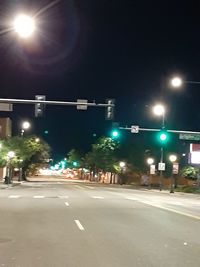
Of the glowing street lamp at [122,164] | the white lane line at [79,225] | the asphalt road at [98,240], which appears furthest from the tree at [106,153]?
the white lane line at [79,225]

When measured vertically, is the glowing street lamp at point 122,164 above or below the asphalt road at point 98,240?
above

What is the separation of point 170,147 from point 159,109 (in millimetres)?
39995

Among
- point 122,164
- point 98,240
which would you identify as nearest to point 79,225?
point 98,240

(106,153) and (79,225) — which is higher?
(106,153)

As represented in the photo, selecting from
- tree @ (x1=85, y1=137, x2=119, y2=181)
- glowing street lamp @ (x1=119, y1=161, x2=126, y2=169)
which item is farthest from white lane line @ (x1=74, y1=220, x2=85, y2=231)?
tree @ (x1=85, y1=137, x2=119, y2=181)

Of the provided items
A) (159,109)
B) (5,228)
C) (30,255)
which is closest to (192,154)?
(159,109)

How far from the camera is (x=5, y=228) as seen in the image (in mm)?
17234

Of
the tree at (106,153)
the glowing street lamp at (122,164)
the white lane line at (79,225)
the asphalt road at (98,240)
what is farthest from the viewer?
the tree at (106,153)

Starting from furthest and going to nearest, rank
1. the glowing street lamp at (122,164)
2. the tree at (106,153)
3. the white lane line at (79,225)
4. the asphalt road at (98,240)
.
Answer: the tree at (106,153)
the glowing street lamp at (122,164)
the white lane line at (79,225)
the asphalt road at (98,240)

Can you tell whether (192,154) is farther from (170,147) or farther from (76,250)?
(76,250)

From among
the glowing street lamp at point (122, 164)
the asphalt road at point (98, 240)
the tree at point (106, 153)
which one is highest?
the tree at point (106, 153)

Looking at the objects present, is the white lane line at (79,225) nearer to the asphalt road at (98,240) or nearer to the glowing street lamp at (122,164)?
the asphalt road at (98,240)

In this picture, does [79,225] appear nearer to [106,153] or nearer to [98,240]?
[98,240]

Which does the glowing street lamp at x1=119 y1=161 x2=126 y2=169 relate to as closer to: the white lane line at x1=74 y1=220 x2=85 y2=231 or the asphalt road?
the asphalt road
